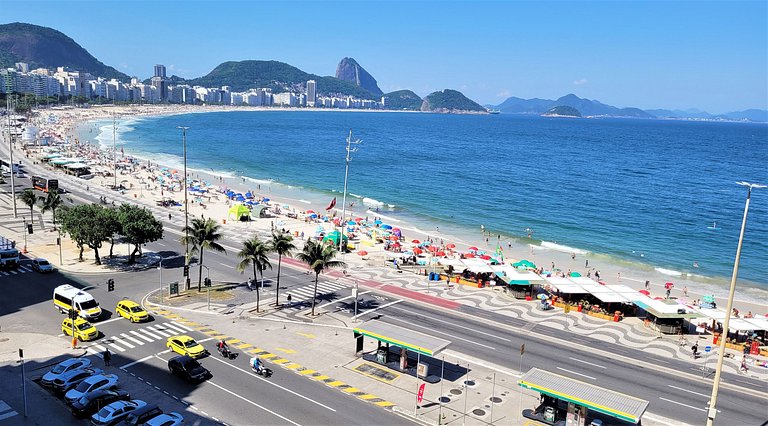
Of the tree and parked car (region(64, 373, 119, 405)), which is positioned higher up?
the tree

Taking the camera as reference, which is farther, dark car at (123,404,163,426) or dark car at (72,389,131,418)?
dark car at (72,389,131,418)

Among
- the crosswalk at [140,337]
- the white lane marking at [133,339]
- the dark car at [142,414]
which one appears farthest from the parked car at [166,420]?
the white lane marking at [133,339]

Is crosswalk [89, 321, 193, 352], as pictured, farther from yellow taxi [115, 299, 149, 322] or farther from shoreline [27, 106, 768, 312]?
shoreline [27, 106, 768, 312]

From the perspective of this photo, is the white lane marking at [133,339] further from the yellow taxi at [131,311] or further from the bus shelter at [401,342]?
the bus shelter at [401,342]

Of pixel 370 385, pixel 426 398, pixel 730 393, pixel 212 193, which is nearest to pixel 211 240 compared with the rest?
pixel 370 385

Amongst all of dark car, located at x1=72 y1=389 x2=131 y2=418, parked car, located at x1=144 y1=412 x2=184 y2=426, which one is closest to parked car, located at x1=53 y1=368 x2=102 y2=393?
dark car, located at x1=72 y1=389 x2=131 y2=418

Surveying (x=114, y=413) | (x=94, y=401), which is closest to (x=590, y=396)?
(x=114, y=413)

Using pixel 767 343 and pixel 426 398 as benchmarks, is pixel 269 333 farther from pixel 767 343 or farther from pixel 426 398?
pixel 767 343
